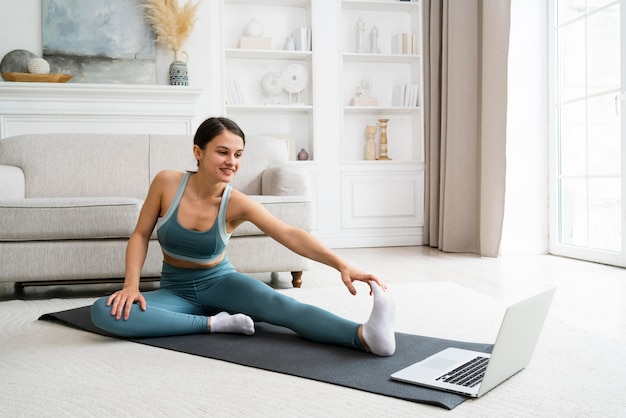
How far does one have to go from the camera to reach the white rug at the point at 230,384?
1.26 meters

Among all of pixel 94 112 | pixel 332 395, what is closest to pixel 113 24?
pixel 94 112

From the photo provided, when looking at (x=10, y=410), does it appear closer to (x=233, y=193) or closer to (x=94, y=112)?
(x=233, y=193)

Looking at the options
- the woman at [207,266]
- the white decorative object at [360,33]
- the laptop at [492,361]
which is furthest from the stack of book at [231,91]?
the laptop at [492,361]

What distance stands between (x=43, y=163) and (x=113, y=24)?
160 centimetres

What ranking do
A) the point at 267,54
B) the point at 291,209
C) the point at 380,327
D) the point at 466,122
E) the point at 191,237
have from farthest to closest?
the point at 267,54 < the point at 466,122 < the point at 291,209 < the point at 191,237 < the point at 380,327

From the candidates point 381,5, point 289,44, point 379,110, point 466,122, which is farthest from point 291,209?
point 381,5

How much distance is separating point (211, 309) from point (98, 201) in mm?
947

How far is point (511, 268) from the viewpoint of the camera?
3486mm

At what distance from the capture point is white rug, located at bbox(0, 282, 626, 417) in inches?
49.5

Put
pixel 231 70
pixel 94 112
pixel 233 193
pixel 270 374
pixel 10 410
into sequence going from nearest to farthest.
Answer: pixel 10 410, pixel 270 374, pixel 233 193, pixel 94 112, pixel 231 70

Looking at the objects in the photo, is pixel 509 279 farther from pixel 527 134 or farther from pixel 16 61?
pixel 16 61

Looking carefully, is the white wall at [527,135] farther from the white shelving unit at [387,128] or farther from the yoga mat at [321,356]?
the yoga mat at [321,356]

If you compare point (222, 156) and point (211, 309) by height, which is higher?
point (222, 156)

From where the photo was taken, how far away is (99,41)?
445 cm
